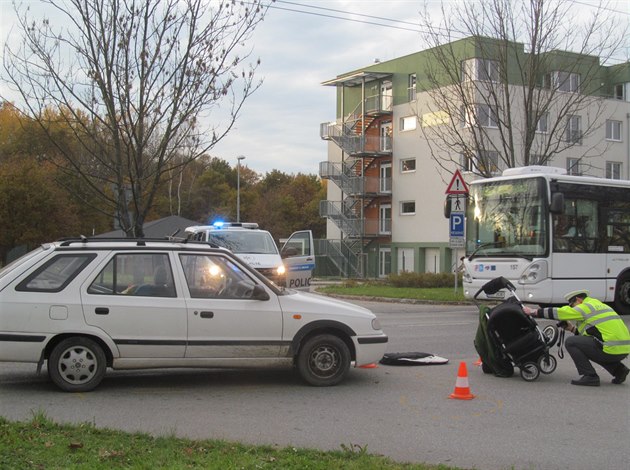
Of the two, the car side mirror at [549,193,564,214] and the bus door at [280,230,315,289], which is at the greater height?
the car side mirror at [549,193,564,214]

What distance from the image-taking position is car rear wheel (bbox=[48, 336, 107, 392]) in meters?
7.57

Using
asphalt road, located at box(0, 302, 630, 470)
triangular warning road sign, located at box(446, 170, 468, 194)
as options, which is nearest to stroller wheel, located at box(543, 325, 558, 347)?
asphalt road, located at box(0, 302, 630, 470)

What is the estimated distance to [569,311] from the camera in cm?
852

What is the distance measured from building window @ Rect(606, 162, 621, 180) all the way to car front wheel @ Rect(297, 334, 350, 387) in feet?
152

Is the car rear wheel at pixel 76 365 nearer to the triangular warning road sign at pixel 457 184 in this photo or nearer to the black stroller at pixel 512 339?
the black stroller at pixel 512 339

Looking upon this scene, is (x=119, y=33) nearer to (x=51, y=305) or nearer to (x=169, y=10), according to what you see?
(x=169, y=10)

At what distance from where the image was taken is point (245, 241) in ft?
59.4

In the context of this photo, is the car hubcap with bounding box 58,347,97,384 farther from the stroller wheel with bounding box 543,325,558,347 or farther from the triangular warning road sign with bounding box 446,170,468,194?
the triangular warning road sign with bounding box 446,170,468,194

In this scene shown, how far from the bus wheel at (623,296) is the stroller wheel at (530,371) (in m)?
9.05

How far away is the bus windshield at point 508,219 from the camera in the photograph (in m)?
15.6

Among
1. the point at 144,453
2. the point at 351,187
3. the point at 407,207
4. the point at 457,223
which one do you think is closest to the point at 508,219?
the point at 457,223

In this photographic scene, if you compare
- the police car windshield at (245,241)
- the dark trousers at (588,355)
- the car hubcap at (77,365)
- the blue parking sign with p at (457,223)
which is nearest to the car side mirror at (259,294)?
the car hubcap at (77,365)

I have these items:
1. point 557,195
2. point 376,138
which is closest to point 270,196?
point 376,138

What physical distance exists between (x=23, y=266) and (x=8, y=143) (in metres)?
50.7
